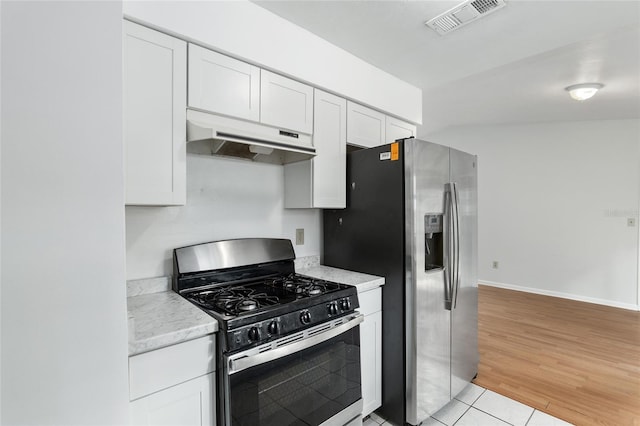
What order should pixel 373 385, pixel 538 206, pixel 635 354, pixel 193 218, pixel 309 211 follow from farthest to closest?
pixel 538 206 → pixel 635 354 → pixel 309 211 → pixel 373 385 → pixel 193 218

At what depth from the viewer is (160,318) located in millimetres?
1383

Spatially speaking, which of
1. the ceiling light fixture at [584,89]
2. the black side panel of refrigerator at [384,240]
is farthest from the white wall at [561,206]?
the black side panel of refrigerator at [384,240]

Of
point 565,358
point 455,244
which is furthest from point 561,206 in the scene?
point 455,244

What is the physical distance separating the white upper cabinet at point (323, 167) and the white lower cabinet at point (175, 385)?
1.17 m

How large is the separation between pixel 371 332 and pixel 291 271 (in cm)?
68

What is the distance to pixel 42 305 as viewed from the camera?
81cm

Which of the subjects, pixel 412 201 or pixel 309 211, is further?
pixel 309 211

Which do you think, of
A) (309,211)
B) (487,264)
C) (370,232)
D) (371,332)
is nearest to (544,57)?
(370,232)

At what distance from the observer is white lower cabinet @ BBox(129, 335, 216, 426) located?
45.7 inches

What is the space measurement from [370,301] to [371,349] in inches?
11.9

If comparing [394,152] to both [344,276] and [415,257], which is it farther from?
[344,276]

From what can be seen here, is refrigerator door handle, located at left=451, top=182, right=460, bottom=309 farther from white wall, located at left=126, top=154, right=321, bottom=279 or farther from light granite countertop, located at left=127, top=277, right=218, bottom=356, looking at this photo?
light granite countertop, located at left=127, top=277, right=218, bottom=356

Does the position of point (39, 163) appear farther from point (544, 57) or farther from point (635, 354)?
point (635, 354)

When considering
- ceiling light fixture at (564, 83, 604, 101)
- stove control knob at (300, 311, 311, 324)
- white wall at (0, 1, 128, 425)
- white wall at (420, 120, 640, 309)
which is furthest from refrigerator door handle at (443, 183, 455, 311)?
white wall at (420, 120, 640, 309)
